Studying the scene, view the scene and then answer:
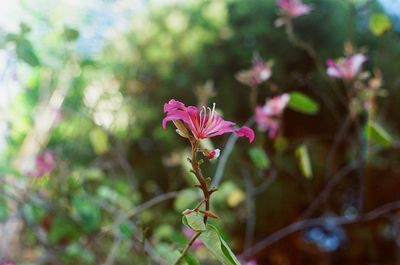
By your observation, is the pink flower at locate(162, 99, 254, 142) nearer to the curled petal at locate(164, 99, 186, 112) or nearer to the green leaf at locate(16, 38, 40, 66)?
the curled petal at locate(164, 99, 186, 112)

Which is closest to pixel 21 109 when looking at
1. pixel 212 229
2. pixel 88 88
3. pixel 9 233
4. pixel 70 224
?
pixel 88 88

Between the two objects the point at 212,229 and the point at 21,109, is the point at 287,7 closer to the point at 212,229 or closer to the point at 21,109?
the point at 212,229

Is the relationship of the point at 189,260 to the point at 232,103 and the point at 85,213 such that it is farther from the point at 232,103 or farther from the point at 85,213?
the point at 232,103

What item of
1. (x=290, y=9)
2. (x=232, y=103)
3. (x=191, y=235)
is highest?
(x=232, y=103)

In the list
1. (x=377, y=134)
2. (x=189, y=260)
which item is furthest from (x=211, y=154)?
(x=377, y=134)

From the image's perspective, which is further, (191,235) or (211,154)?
(191,235)
